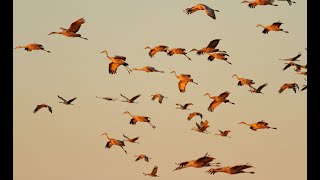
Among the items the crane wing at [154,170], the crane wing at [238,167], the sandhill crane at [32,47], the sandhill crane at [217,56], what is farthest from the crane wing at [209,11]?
the sandhill crane at [32,47]

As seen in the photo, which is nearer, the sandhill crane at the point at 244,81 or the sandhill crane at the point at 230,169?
the sandhill crane at the point at 230,169

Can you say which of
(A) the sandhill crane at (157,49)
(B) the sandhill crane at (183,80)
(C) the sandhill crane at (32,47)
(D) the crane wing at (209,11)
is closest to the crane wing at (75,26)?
(C) the sandhill crane at (32,47)

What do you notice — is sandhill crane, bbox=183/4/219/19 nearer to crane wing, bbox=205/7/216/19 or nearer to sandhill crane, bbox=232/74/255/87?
crane wing, bbox=205/7/216/19

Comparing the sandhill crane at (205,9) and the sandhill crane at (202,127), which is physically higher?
the sandhill crane at (205,9)

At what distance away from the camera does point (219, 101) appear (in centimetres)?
457

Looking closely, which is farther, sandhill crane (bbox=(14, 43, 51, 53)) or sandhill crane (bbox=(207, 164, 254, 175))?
sandhill crane (bbox=(14, 43, 51, 53))

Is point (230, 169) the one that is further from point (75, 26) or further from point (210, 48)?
point (75, 26)

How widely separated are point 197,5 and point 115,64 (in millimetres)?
1139

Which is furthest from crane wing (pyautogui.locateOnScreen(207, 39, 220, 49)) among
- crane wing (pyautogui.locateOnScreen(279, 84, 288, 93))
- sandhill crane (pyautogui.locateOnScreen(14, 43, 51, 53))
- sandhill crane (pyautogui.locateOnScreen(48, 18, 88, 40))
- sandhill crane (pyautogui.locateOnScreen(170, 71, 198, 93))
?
sandhill crane (pyautogui.locateOnScreen(14, 43, 51, 53))

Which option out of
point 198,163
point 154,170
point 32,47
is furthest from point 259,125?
point 32,47

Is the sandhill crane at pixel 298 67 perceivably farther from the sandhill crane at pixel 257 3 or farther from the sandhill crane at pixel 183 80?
the sandhill crane at pixel 183 80

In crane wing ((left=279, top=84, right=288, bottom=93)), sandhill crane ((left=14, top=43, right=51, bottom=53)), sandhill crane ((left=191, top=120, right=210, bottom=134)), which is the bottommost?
sandhill crane ((left=191, top=120, right=210, bottom=134))

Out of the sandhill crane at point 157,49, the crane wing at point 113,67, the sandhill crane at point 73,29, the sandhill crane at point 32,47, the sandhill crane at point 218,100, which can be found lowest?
the sandhill crane at point 218,100
